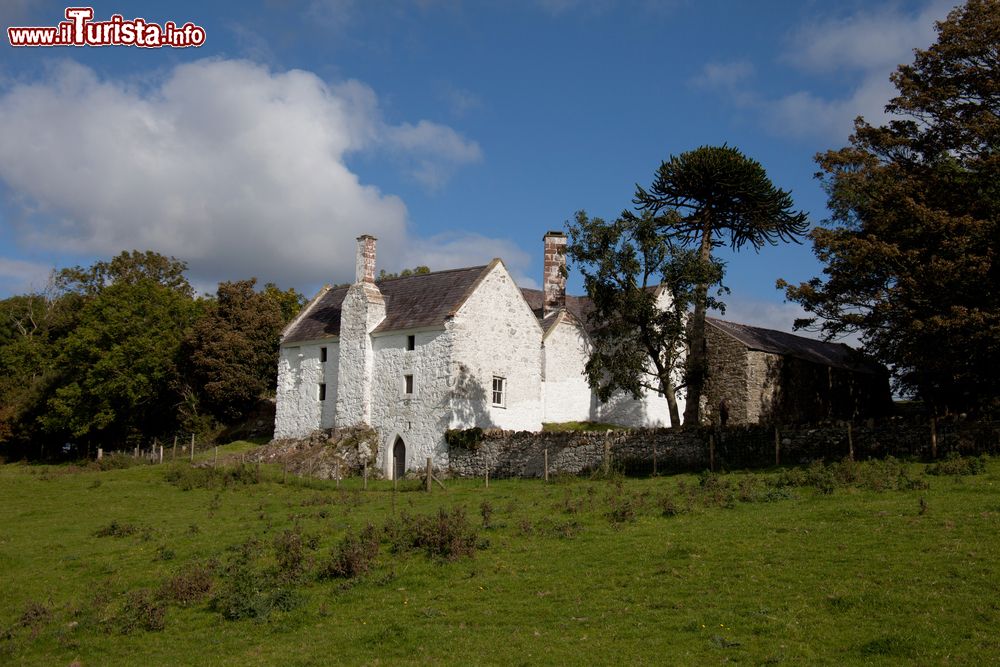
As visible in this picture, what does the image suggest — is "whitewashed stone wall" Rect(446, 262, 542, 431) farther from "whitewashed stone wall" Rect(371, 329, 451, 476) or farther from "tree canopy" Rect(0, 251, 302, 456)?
"tree canopy" Rect(0, 251, 302, 456)

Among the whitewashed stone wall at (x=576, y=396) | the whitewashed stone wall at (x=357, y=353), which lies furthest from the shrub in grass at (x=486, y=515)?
the whitewashed stone wall at (x=576, y=396)

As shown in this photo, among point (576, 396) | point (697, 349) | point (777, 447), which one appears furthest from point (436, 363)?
point (777, 447)

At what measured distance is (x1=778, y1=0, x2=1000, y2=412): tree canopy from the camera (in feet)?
86.5

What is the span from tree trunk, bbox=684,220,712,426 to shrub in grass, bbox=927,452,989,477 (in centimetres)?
1094

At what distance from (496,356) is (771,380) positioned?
14.8 metres

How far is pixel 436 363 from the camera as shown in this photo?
40.7m

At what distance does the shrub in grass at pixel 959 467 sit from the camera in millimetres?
22406

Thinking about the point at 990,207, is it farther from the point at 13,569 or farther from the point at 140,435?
the point at 140,435

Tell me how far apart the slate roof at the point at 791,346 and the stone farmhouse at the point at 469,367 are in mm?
160

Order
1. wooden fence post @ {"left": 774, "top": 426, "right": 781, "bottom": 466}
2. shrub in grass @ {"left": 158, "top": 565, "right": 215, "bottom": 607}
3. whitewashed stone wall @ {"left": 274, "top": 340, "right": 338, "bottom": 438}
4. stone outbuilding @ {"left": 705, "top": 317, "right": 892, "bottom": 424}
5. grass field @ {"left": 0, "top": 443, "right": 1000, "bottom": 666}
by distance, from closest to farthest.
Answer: grass field @ {"left": 0, "top": 443, "right": 1000, "bottom": 666} → shrub in grass @ {"left": 158, "top": 565, "right": 215, "bottom": 607} → wooden fence post @ {"left": 774, "top": 426, "right": 781, "bottom": 466} → stone outbuilding @ {"left": 705, "top": 317, "right": 892, "bottom": 424} → whitewashed stone wall @ {"left": 274, "top": 340, "right": 338, "bottom": 438}

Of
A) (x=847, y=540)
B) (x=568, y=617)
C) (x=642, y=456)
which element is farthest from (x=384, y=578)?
(x=642, y=456)

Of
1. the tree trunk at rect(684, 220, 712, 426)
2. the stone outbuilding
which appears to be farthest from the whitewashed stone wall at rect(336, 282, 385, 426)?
the stone outbuilding

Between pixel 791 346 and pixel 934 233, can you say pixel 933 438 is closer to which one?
pixel 934 233

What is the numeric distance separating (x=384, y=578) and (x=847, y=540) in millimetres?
9369
